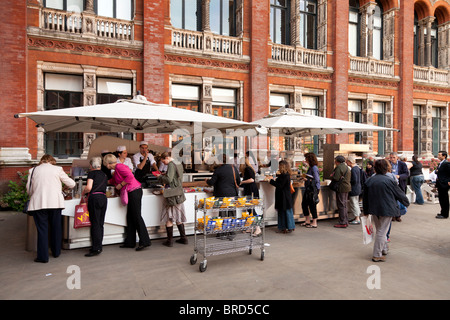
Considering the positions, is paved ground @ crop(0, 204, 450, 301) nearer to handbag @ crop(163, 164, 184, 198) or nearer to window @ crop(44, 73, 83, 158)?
handbag @ crop(163, 164, 184, 198)

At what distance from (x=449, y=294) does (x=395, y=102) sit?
16263 mm

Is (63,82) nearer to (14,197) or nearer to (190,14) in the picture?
(14,197)

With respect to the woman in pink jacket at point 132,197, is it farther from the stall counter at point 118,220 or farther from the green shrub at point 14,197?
the green shrub at point 14,197

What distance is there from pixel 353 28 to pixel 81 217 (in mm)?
17645

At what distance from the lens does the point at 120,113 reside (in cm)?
611

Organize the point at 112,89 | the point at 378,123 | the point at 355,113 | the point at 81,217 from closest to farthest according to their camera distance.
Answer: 1. the point at 81,217
2. the point at 112,89
3. the point at 355,113
4. the point at 378,123

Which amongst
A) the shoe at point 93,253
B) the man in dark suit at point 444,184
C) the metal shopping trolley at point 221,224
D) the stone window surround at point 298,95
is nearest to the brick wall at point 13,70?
the shoe at point 93,253

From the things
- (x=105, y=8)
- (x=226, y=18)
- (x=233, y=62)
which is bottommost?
(x=233, y=62)

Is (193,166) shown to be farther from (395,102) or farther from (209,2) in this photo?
(395,102)

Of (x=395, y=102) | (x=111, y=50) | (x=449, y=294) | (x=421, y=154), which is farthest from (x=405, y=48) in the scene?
(x=449, y=294)

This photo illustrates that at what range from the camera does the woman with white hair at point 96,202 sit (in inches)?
227

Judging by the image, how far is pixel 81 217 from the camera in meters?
5.92

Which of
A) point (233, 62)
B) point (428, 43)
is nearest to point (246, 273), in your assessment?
point (233, 62)

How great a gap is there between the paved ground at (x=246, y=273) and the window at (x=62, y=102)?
546cm
